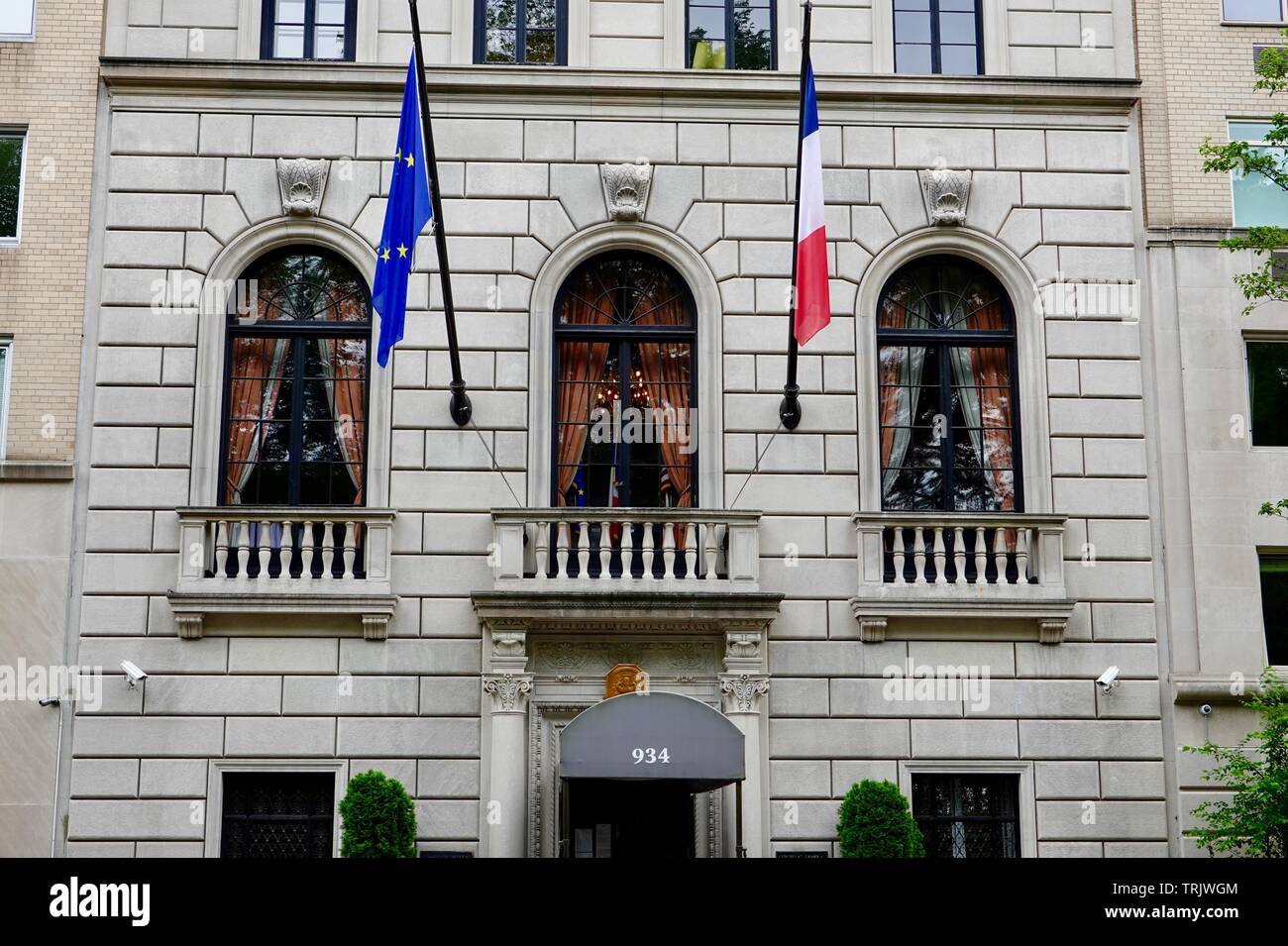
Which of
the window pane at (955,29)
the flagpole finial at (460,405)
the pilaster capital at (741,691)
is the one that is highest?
the window pane at (955,29)

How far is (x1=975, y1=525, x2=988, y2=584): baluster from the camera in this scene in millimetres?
20641

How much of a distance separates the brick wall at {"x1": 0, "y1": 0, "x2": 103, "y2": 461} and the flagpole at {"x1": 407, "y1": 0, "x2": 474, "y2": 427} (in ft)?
16.5

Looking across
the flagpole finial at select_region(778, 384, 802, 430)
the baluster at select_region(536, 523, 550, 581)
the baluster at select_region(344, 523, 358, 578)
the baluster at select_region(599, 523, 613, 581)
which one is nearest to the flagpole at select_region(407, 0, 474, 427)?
the baluster at select_region(536, 523, 550, 581)

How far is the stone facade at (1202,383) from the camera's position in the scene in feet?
67.8

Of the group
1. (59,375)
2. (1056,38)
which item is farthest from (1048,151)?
(59,375)

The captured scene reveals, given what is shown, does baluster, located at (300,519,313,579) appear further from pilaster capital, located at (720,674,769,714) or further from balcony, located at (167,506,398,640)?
Result: pilaster capital, located at (720,674,769,714)

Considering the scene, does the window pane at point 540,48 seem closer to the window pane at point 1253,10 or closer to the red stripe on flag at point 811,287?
the red stripe on flag at point 811,287

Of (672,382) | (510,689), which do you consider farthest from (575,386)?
(510,689)

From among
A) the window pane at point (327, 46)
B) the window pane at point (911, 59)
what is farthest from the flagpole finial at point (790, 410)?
the window pane at point (327, 46)

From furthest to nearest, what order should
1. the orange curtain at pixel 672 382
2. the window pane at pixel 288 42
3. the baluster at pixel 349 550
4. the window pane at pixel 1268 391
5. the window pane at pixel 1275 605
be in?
1. the window pane at pixel 288 42
2. the window pane at pixel 1268 391
3. the orange curtain at pixel 672 382
4. the window pane at pixel 1275 605
5. the baluster at pixel 349 550

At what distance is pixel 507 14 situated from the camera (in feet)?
73.4

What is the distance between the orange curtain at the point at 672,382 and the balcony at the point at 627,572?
92cm

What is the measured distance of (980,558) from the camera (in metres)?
20.7
